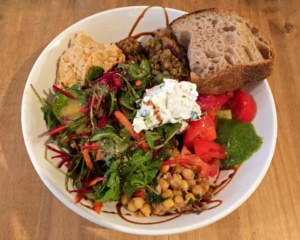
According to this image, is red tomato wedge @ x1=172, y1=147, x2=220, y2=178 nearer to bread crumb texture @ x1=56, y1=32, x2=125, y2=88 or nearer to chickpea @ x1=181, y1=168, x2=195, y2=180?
chickpea @ x1=181, y1=168, x2=195, y2=180

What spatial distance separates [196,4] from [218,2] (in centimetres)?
17

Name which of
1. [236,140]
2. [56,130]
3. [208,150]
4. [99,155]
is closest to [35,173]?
[56,130]

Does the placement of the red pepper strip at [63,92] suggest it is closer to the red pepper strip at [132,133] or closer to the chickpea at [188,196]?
the red pepper strip at [132,133]

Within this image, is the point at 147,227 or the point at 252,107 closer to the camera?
the point at 147,227

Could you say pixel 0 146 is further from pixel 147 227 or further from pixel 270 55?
pixel 270 55

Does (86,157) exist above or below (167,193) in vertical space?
above

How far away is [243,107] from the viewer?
1902mm

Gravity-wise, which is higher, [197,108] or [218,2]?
[218,2]

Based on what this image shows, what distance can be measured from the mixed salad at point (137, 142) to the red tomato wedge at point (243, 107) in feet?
0.32

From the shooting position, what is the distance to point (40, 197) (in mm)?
1816

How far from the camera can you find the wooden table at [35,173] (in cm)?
177

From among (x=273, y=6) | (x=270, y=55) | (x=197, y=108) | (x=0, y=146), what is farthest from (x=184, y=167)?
(x=273, y=6)

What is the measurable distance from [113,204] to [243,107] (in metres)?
0.85

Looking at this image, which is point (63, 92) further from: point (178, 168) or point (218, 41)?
point (218, 41)
